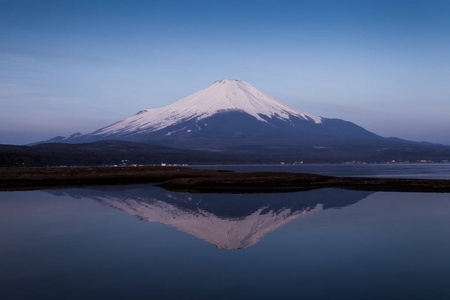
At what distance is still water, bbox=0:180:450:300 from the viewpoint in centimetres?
1273

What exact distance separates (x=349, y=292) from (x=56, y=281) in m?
9.02

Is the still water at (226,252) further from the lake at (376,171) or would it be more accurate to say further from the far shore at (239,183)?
the lake at (376,171)

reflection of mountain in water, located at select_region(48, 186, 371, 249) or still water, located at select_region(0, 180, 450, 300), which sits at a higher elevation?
reflection of mountain in water, located at select_region(48, 186, 371, 249)

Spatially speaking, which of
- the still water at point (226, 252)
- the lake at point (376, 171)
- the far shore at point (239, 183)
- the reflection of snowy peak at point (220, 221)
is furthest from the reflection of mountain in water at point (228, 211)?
the lake at point (376, 171)

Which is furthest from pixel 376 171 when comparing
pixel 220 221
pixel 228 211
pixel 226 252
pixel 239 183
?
pixel 226 252

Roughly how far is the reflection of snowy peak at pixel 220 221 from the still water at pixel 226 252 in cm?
6

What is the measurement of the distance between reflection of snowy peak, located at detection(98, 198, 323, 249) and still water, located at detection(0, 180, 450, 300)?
2.3 inches

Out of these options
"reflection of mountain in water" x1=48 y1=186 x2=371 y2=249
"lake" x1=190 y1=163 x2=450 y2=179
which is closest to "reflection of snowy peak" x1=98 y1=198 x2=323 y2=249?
"reflection of mountain in water" x1=48 y1=186 x2=371 y2=249

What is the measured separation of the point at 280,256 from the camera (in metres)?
16.7

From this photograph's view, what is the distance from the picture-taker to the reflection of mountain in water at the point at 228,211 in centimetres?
2164

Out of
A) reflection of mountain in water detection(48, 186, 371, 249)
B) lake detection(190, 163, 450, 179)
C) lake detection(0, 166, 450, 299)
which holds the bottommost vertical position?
lake detection(0, 166, 450, 299)

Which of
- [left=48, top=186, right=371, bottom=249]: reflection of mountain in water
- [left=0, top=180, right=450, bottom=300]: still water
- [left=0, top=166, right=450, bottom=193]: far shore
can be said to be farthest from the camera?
[left=0, top=166, right=450, bottom=193]: far shore

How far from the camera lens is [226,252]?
17.6 m

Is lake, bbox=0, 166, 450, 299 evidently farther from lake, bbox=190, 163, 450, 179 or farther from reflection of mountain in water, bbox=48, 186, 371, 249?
lake, bbox=190, 163, 450, 179
